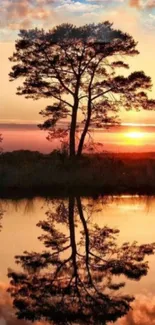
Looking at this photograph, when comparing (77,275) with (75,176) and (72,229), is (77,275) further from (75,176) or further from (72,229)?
(75,176)

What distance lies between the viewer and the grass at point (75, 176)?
82.9 ft

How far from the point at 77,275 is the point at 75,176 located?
16421mm

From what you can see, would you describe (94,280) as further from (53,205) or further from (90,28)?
(90,28)

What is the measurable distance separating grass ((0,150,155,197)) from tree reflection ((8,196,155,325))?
9.06 m

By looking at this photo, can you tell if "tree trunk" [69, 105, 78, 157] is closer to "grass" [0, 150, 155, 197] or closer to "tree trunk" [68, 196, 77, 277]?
"grass" [0, 150, 155, 197]

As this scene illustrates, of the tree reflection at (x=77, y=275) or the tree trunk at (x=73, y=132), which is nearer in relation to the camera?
the tree reflection at (x=77, y=275)

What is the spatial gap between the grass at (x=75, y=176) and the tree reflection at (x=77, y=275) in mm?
9061

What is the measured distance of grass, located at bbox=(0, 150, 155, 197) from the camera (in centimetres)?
2527

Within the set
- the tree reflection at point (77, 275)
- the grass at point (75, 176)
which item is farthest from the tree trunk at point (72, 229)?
the grass at point (75, 176)

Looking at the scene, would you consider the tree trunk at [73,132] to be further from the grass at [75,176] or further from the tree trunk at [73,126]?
the grass at [75,176]

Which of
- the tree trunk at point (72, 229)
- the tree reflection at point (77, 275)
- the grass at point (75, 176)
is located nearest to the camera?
the tree reflection at point (77, 275)

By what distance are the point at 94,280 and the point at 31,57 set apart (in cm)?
2221

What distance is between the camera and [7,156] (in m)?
32.3

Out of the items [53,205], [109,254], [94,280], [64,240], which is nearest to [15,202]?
[53,205]
